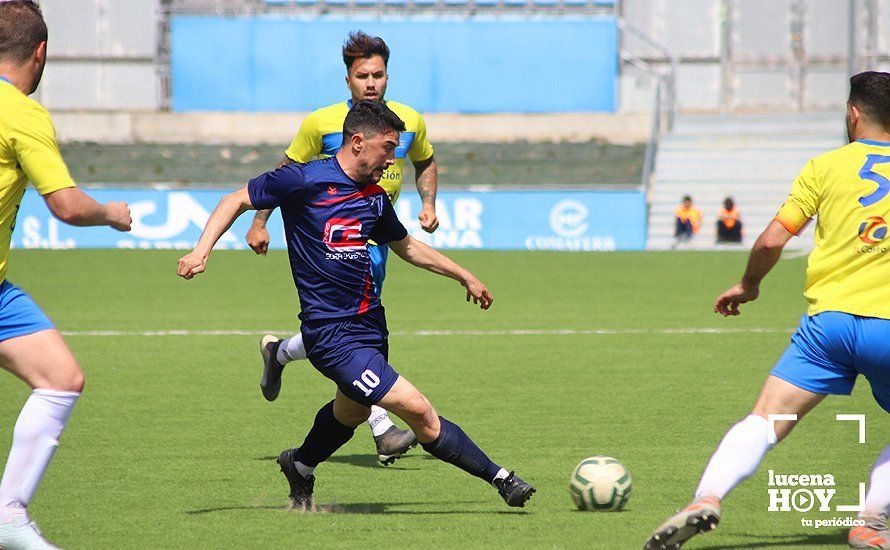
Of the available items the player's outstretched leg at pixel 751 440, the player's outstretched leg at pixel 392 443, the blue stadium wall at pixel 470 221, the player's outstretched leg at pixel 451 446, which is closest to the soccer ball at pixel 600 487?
the player's outstretched leg at pixel 451 446

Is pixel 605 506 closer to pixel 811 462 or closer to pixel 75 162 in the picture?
pixel 811 462

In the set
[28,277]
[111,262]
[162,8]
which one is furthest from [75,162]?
[28,277]

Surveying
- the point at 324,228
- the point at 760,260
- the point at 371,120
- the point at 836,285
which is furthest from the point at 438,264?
the point at 836,285

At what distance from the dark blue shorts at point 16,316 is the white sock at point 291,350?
9.21 feet

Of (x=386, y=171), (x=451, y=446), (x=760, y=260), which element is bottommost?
(x=451, y=446)

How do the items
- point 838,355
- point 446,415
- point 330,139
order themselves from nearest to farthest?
1. point 838,355
2. point 330,139
3. point 446,415

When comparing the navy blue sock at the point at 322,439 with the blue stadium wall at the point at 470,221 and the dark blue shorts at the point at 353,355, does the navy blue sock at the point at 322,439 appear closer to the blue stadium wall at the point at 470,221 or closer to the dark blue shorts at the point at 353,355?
the dark blue shorts at the point at 353,355

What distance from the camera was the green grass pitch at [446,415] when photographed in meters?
5.60

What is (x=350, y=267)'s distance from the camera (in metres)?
5.75

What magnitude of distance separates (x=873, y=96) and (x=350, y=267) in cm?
231

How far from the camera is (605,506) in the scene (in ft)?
19.2

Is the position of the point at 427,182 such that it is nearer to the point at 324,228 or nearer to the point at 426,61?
the point at 324,228

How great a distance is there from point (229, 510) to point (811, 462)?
122 inches

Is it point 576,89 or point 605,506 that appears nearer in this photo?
point 605,506
